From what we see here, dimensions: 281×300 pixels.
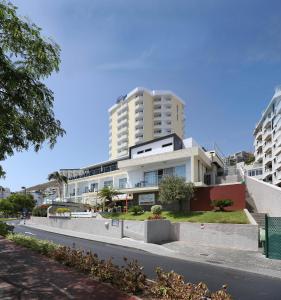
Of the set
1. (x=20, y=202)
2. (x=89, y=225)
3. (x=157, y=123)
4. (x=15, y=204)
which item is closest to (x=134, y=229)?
(x=89, y=225)

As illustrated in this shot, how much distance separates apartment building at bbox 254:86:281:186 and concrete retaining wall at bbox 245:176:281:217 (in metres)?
24.4

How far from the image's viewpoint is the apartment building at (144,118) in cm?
9662

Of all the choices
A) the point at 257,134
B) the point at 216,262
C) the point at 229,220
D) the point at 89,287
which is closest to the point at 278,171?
the point at 257,134

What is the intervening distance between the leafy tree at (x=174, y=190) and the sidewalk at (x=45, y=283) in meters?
→ 20.5

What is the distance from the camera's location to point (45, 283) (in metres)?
10.1

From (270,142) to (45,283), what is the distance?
65704 mm

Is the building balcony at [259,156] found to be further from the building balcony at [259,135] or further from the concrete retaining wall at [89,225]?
the concrete retaining wall at [89,225]

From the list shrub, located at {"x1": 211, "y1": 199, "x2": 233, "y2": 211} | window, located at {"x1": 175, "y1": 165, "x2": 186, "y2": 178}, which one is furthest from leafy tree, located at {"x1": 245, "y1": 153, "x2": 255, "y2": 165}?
shrub, located at {"x1": 211, "y1": 199, "x2": 233, "y2": 211}

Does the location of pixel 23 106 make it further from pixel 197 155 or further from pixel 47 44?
pixel 197 155

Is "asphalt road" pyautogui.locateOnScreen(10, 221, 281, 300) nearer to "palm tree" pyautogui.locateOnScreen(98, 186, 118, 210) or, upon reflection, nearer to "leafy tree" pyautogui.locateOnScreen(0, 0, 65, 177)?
"leafy tree" pyautogui.locateOnScreen(0, 0, 65, 177)

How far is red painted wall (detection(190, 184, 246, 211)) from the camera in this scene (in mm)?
33500

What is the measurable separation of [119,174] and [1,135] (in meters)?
41.6

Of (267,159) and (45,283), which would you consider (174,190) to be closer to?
(45,283)

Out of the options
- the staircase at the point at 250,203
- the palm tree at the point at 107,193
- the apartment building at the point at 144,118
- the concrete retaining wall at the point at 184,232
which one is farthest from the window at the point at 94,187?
the apartment building at the point at 144,118
